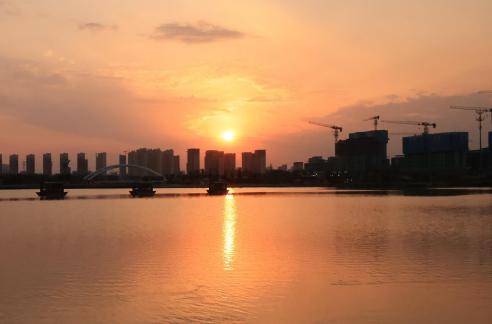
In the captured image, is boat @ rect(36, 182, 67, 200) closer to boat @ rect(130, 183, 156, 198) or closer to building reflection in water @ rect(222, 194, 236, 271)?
boat @ rect(130, 183, 156, 198)

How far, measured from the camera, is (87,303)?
1927cm

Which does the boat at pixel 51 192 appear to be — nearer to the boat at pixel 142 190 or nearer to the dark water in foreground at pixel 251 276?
the boat at pixel 142 190

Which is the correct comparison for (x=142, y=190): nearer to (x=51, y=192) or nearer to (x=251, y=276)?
(x=51, y=192)

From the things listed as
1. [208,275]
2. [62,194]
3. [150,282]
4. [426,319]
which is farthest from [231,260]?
[62,194]

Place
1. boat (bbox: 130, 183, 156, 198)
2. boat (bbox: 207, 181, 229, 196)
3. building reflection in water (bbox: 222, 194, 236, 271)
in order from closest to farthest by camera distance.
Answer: building reflection in water (bbox: 222, 194, 236, 271) → boat (bbox: 130, 183, 156, 198) → boat (bbox: 207, 181, 229, 196)

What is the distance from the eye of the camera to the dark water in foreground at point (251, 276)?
1784cm

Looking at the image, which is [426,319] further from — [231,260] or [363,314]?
[231,260]

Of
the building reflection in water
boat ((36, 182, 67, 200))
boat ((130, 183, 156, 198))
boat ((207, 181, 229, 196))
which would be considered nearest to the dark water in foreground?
the building reflection in water

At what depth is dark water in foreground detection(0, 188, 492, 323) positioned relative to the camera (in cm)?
1784

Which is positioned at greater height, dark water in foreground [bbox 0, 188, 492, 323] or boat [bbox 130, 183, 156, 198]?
boat [bbox 130, 183, 156, 198]

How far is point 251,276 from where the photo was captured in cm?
2397

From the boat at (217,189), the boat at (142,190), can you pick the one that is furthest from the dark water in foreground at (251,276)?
the boat at (217,189)

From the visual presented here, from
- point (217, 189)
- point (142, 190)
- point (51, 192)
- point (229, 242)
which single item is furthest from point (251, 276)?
point (217, 189)

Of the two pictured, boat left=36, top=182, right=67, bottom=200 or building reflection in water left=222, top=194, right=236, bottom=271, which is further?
boat left=36, top=182, right=67, bottom=200
